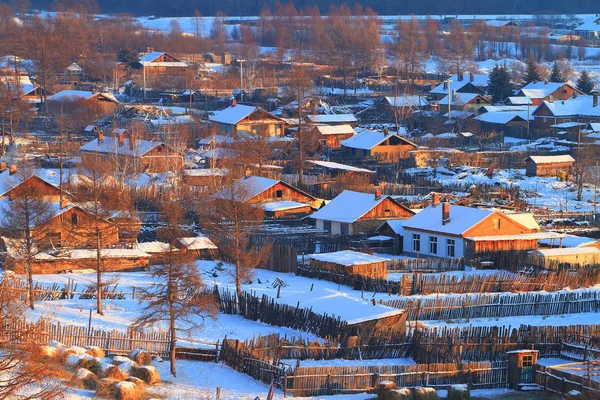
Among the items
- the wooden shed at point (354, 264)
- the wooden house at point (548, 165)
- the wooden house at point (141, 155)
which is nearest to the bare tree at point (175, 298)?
the wooden shed at point (354, 264)

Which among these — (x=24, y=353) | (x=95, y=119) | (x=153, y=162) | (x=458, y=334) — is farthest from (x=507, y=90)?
(x=24, y=353)

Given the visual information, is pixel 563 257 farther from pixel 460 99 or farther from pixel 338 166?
pixel 460 99

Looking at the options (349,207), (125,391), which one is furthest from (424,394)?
(349,207)

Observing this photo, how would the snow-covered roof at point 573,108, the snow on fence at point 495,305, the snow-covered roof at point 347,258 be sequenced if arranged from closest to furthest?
the snow on fence at point 495,305
the snow-covered roof at point 347,258
the snow-covered roof at point 573,108

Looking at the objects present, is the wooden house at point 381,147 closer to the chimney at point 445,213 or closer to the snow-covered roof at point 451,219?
the snow-covered roof at point 451,219

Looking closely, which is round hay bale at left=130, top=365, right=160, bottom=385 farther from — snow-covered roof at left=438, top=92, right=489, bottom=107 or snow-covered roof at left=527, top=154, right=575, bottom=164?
snow-covered roof at left=438, top=92, right=489, bottom=107

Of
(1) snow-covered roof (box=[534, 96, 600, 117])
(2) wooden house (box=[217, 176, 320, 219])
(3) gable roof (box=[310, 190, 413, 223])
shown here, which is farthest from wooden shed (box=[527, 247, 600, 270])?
(1) snow-covered roof (box=[534, 96, 600, 117])

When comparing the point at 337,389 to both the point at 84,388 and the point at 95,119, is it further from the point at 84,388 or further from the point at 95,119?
the point at 95,119
